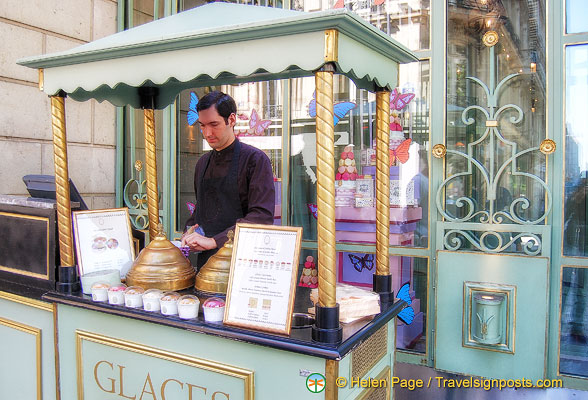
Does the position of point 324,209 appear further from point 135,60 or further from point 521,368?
point 521,368

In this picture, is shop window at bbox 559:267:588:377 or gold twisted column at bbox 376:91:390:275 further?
shop window at bbox 559:267:588:377

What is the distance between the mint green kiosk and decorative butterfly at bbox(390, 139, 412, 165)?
132cm

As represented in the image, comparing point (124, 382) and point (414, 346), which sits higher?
point (124, 382)

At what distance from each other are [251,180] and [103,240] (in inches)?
38.9

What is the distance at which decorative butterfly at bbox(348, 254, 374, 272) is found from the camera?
4.10 m

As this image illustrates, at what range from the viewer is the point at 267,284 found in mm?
2082

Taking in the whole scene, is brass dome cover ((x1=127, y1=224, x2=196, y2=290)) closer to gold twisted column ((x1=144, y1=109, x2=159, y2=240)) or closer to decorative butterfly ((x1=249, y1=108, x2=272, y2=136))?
gold twisted column ((x1=144, y1=109, x2=159, y2=240))

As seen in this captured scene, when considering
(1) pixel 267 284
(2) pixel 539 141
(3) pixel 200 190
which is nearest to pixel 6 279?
(3) pixel 200 190

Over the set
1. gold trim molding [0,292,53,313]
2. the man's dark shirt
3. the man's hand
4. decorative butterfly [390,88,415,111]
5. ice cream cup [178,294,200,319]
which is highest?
decorative butterfly [390,88,415,111]

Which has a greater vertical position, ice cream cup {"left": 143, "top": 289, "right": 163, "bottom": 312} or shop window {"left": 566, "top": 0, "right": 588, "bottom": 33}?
shop window {"left": 566, "top": 0, "right": 588, "bottom": 33}

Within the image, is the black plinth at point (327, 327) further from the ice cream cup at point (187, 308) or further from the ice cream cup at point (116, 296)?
the ice cream cup at point (116, 296)

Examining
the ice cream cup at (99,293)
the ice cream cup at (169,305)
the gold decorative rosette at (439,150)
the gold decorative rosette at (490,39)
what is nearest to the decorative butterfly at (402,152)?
the gold decorative rosette at (439,150)

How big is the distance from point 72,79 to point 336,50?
1.64m

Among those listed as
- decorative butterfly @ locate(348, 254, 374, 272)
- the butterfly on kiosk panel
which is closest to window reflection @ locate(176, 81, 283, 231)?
the butterfly on kiosk panel
